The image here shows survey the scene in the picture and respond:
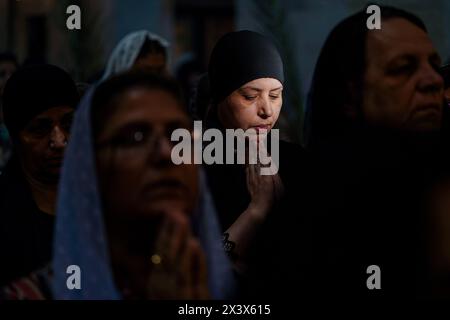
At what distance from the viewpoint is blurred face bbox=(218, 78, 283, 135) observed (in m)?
3.20

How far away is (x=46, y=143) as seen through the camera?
3.05 meters

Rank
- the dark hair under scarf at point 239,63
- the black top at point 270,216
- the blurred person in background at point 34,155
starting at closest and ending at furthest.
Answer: the black top at point 270,216 < the blurred person in background at point 34,155 < the dark hair under scarf at point 239,63

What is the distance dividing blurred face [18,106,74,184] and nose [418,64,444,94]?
111 centimetres

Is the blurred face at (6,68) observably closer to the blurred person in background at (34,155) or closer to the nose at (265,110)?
the blurred person in background at (34,155)

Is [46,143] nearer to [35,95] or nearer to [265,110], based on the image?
[35,95]

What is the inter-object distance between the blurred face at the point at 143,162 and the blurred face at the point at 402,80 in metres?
0.79

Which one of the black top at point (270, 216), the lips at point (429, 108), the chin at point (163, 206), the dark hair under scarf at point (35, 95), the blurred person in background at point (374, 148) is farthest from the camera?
the dark hair under scarf at point (35, 95)

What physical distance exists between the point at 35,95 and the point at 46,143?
8.0 inches

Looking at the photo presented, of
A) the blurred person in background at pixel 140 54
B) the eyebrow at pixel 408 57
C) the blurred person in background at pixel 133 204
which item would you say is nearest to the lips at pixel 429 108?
the eyebrow at pixel 408 57

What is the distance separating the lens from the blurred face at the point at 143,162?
2.12 meters

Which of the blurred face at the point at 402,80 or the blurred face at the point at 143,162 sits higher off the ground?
the blurred face at the point at 402,80

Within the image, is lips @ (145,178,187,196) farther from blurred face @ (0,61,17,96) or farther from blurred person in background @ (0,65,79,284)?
blurred face @ (0,61,17,96)

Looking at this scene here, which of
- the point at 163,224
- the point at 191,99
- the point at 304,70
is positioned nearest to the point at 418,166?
the point at 163,224

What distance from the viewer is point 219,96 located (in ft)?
10.9
